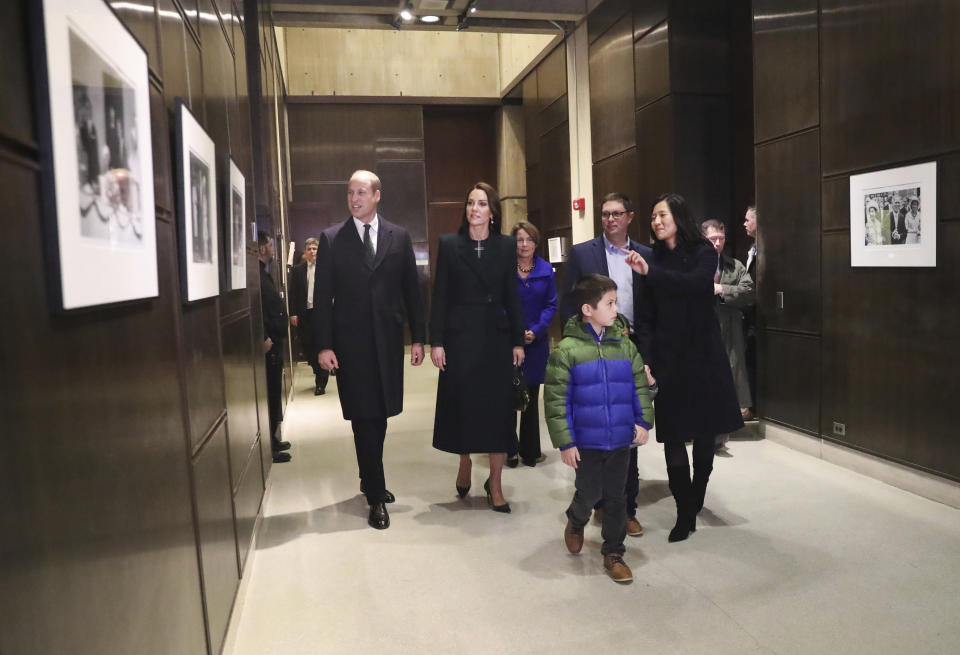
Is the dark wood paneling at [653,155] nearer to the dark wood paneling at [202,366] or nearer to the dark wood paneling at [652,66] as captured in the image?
the dark wood paneling at [652,66]

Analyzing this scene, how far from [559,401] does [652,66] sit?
15.4 ft

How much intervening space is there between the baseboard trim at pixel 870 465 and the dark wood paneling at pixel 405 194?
7.53 metres

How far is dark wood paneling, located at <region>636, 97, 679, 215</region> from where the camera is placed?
6328 millimetres

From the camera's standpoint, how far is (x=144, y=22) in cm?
176

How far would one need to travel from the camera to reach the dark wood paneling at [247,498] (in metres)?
2.89

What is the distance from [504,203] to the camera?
1155cm

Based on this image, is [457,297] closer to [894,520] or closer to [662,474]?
[662,474]

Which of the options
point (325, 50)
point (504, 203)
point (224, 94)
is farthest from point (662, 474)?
point (325, 50)

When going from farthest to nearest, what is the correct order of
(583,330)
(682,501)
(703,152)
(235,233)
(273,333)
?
1. (703,152)
2. (273,333)
3. (682,501)
4. (235,233)
5. (583,330)

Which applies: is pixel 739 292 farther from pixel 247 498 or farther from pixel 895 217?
pixel 247 498

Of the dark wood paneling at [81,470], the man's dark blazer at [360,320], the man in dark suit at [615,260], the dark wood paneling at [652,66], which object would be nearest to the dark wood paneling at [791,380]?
the man in dark suit at [615,260]

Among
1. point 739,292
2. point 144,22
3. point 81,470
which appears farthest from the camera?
point 739,292

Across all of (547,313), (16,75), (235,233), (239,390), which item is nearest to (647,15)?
(547,313)

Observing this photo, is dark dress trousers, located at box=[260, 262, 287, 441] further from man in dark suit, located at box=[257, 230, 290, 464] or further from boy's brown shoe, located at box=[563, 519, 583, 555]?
boy's brown shoe, located at box=[563, 519, 583, 555]
